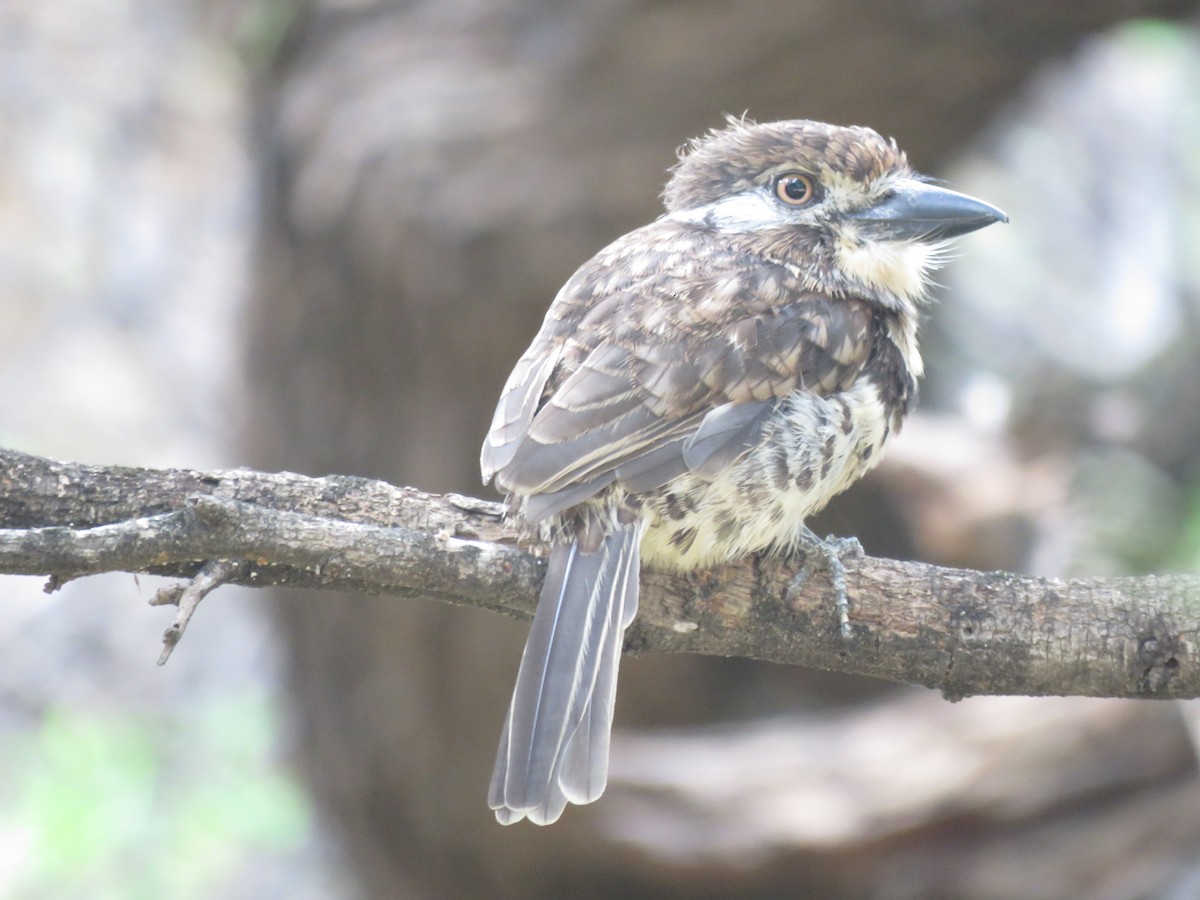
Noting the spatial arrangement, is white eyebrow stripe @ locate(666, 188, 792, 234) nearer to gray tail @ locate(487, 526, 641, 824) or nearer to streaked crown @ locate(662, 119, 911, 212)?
streaked crown @ locate(662, 119, 911, 212)

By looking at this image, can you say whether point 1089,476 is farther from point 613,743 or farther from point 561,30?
point 561,30

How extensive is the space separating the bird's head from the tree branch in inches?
26.0

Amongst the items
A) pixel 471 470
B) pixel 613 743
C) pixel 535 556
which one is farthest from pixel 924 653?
Answer: pixel 471 470

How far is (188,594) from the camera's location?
1806mm

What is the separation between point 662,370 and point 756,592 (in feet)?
1.29

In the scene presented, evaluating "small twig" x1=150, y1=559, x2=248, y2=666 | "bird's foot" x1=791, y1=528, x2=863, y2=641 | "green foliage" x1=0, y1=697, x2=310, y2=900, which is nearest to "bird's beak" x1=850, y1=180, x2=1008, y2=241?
"bird's foot" x1=791, y1=528, x2=863, y2=641

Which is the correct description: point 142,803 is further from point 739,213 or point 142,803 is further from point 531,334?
point 739,213

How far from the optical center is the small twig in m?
1.71

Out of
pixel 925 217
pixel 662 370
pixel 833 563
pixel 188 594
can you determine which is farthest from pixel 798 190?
pixel 188 594

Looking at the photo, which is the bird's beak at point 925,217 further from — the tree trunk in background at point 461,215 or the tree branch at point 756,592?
the tree trunk in background at point 461,215

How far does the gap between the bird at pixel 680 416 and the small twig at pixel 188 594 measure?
1.50 feet

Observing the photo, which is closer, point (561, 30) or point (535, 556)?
point (535, 556)

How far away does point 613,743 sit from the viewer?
4.61 m

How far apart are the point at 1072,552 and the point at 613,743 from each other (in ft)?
5.17
